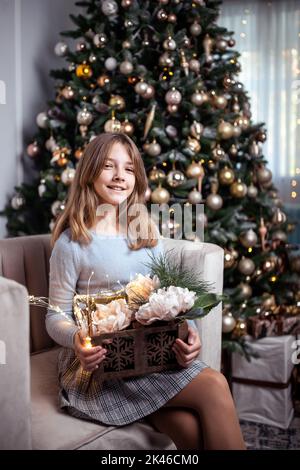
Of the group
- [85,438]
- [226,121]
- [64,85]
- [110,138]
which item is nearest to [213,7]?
[226,121]

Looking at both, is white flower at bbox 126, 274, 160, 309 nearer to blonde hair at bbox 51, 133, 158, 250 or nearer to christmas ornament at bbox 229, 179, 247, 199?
blonde hair at bbox 51, 133, 158, 250

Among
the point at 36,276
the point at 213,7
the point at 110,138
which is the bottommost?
the point at 36,276

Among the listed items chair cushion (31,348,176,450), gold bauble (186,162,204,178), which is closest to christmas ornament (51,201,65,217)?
gold bauble (186,162,204,178)

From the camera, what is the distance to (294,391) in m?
2.88

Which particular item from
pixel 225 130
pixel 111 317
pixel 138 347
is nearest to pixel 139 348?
pixel 138 347

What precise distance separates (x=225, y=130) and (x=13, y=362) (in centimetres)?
182

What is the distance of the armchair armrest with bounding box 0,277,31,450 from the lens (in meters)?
1.25

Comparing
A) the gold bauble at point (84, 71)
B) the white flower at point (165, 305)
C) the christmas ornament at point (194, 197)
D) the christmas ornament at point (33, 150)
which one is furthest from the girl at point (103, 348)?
the christmas ornament at point (33, 150)

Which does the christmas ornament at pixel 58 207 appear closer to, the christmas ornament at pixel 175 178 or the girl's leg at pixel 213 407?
the christmas ornament at pixel 175 178

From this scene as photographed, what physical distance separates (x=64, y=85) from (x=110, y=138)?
1.24 meters

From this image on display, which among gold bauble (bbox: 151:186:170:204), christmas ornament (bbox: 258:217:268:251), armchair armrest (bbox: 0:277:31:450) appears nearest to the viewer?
armchair armrest (bbox: 0:277:31:450)

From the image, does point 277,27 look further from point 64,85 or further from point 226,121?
point 64,85

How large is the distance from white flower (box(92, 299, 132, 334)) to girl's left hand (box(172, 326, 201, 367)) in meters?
0.15
